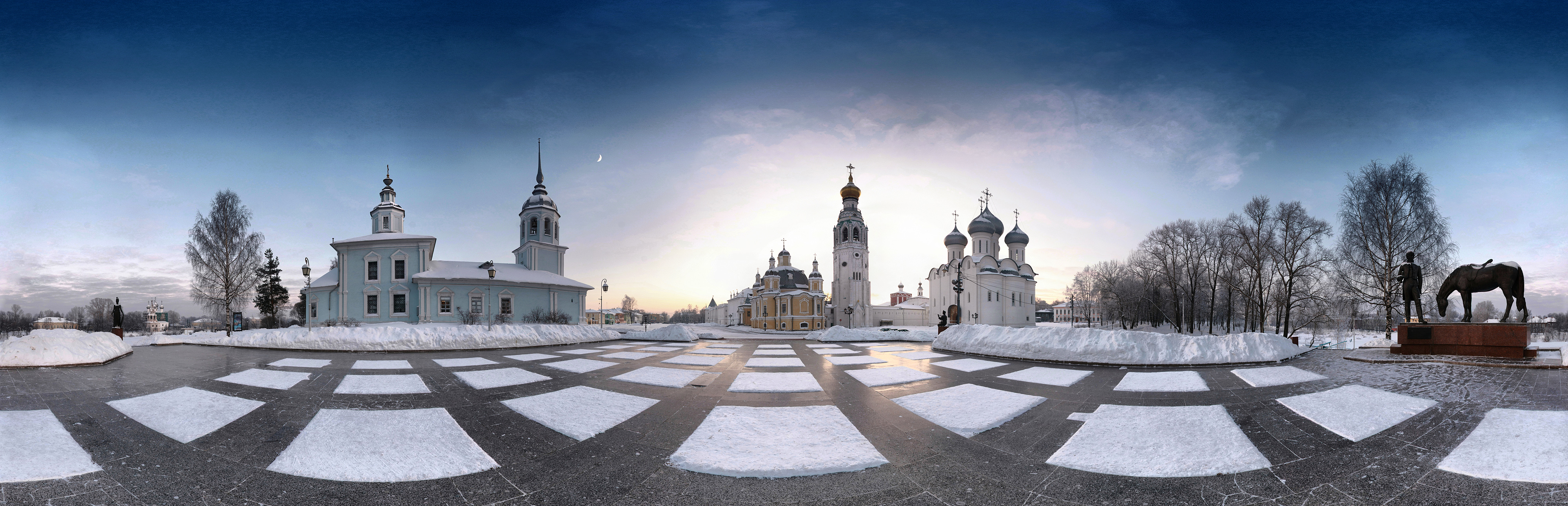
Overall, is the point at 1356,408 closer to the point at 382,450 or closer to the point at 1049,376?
the point at 1049,376

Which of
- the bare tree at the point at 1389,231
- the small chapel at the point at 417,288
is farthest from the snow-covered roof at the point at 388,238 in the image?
the bare tree at the point at 1389,231

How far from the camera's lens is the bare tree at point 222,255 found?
2662cm

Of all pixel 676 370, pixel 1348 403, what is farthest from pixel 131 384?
pixel 1348 403

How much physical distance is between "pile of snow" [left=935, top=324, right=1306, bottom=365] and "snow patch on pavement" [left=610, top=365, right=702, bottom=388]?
689 centimetres

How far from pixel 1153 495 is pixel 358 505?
14.4 ft

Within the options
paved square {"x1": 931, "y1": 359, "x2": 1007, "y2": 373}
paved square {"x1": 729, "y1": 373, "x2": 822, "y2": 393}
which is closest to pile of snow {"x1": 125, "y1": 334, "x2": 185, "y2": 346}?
paved square {"x1": 729, "y1": 373, "x2": 822, "y2": 393}

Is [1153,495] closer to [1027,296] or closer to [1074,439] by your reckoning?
[1074,439]

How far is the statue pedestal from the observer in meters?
9.16

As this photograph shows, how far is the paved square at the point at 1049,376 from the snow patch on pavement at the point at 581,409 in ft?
17.1

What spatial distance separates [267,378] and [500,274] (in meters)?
29.0

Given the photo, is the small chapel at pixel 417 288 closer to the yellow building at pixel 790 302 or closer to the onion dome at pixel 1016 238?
the yellow building at pixel 790 302

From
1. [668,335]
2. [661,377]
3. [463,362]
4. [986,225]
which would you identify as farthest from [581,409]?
[986,225]

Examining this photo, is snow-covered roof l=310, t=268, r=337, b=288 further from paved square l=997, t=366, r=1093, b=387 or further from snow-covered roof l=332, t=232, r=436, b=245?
paved square l=997, t=366, r=1093, b=387

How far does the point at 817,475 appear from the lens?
3.30m
